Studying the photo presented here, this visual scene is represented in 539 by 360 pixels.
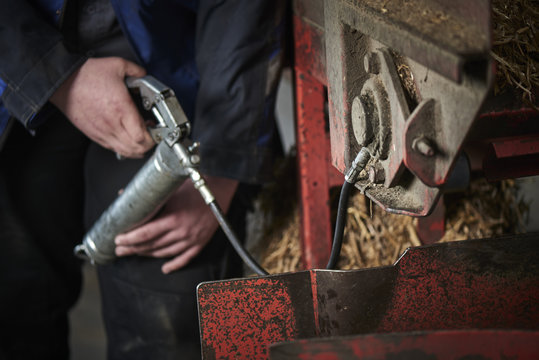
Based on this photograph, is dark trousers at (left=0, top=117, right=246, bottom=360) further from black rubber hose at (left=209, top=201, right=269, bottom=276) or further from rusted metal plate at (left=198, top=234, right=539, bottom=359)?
rusted metal plate at (left=198, top=234, right=539, bottom=359)

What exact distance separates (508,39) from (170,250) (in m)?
0.74

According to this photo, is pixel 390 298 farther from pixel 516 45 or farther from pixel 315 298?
pixel 516 45

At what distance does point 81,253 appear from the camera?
1200 millimetres

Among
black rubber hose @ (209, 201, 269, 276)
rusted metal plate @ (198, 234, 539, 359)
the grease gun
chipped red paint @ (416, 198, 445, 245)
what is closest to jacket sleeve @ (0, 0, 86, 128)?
the grease gun

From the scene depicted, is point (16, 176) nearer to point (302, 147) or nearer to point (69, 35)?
point (69, 35)

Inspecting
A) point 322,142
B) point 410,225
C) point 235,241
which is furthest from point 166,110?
point 410,225

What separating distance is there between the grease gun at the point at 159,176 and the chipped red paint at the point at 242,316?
0.35ft

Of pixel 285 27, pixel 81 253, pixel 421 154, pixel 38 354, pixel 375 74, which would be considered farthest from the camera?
pixel 38 354

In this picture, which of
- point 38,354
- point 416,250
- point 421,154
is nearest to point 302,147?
point 416,250

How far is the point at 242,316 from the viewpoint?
70cm

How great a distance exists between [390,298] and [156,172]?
1.54 feet

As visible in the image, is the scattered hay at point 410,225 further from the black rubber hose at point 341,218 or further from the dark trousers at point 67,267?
the black rubber hose at point 341,218

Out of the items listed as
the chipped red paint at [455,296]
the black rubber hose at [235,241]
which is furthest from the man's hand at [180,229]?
the chipped red paint at [455,296]

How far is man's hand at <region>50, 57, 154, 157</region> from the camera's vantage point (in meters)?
0.98
